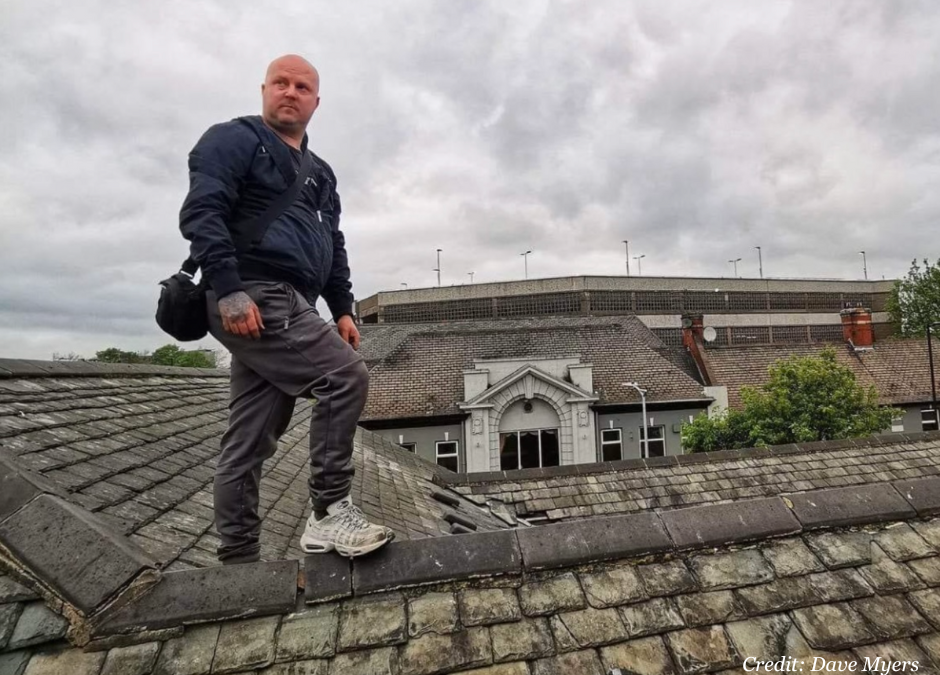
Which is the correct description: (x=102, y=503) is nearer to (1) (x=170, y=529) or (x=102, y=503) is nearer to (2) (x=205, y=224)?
(1) (x=170, y=529)

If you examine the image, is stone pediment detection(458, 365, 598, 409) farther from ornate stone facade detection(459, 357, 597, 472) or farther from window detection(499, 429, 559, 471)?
window detection(499, 429, 559, 471)

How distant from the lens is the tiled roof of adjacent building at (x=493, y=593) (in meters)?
2.18

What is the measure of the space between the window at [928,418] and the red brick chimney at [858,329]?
4.29m

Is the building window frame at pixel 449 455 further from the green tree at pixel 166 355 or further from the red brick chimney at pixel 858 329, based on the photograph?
the green tree at pixel 166 355

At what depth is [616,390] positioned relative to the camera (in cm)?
2178

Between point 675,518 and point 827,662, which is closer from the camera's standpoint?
point 827,662

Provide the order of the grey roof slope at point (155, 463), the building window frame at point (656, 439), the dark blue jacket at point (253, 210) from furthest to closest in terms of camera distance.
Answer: the building window frame at point (656, 439), the grey roof slope at point (155, 463), the dark blue jacket at point (253, 210)

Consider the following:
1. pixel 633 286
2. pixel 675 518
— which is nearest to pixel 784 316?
pixel 633 286

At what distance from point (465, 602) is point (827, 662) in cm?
168

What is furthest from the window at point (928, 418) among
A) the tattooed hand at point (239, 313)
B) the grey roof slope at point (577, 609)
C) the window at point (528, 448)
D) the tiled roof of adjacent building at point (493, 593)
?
the tattooed hand at point (239, 313)

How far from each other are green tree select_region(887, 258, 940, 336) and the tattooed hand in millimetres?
45518

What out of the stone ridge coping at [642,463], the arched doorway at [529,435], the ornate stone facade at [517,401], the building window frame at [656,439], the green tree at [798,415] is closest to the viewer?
the stone ridge coping at [642,463]

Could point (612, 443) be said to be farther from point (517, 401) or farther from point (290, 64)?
point (290, 64)

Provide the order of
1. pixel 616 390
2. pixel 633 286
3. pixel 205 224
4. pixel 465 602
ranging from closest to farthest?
pixel 205 224 < pixel 465 602 < pixel 616 390 < pixel 633 286
